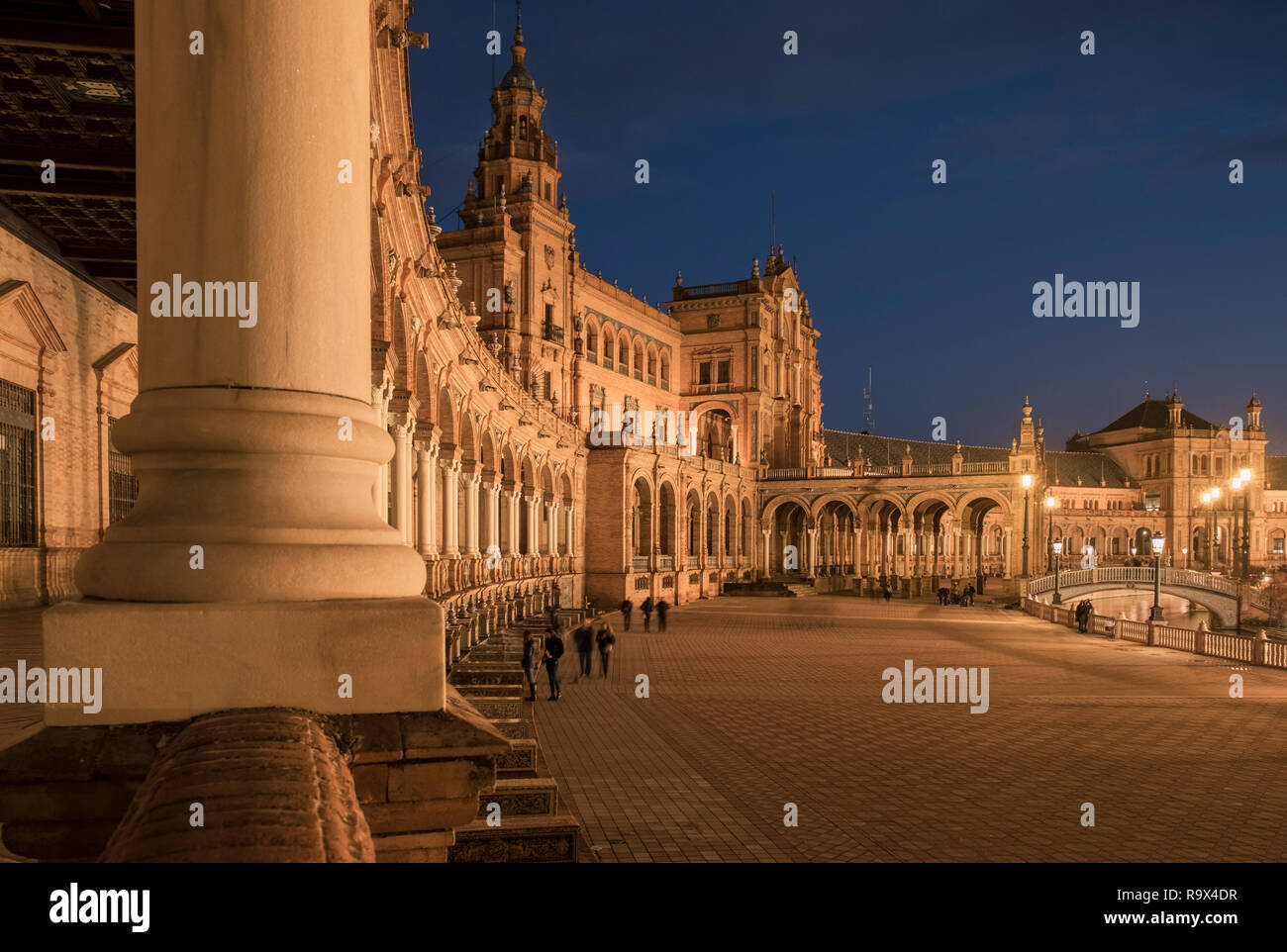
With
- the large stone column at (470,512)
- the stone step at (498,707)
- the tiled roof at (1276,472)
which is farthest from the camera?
the tiled roof at (1276,472)

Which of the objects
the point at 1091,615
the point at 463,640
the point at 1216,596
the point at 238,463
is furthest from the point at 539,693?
the point at 1216,596

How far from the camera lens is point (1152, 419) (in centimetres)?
13100

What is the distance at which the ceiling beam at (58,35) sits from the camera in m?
9.38

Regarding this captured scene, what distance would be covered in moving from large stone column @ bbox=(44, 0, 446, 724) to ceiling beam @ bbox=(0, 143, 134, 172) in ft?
36.9

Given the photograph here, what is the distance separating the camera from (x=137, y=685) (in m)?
2.55

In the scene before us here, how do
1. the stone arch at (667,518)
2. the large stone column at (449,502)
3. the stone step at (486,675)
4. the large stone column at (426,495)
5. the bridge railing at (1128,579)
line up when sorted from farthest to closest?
the stone arch at (667,518), the bridge railing at (1128,579), the large stone column at (449,502), the large stone column at (426,495), the stone step at (486,675)

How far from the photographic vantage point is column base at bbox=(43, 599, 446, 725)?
255cm

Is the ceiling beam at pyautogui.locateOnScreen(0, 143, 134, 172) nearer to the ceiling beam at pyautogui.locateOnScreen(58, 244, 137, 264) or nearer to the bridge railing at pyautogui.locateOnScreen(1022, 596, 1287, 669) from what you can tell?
the ceiling beam at pyautogui.locateOnScreen(58, 244, 137, 264)

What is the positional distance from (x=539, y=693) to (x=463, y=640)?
2281mm

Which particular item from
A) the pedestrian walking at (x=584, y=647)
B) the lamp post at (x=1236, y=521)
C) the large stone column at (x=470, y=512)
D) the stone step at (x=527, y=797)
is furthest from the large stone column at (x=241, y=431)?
the lamp post at (x=1236, y=521)

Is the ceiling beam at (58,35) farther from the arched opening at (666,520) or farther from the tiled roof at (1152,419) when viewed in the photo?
the tiled roof at (1152,419)

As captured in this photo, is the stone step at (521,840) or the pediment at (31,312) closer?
the stone step at (521,840)

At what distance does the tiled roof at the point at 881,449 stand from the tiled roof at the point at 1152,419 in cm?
2693
